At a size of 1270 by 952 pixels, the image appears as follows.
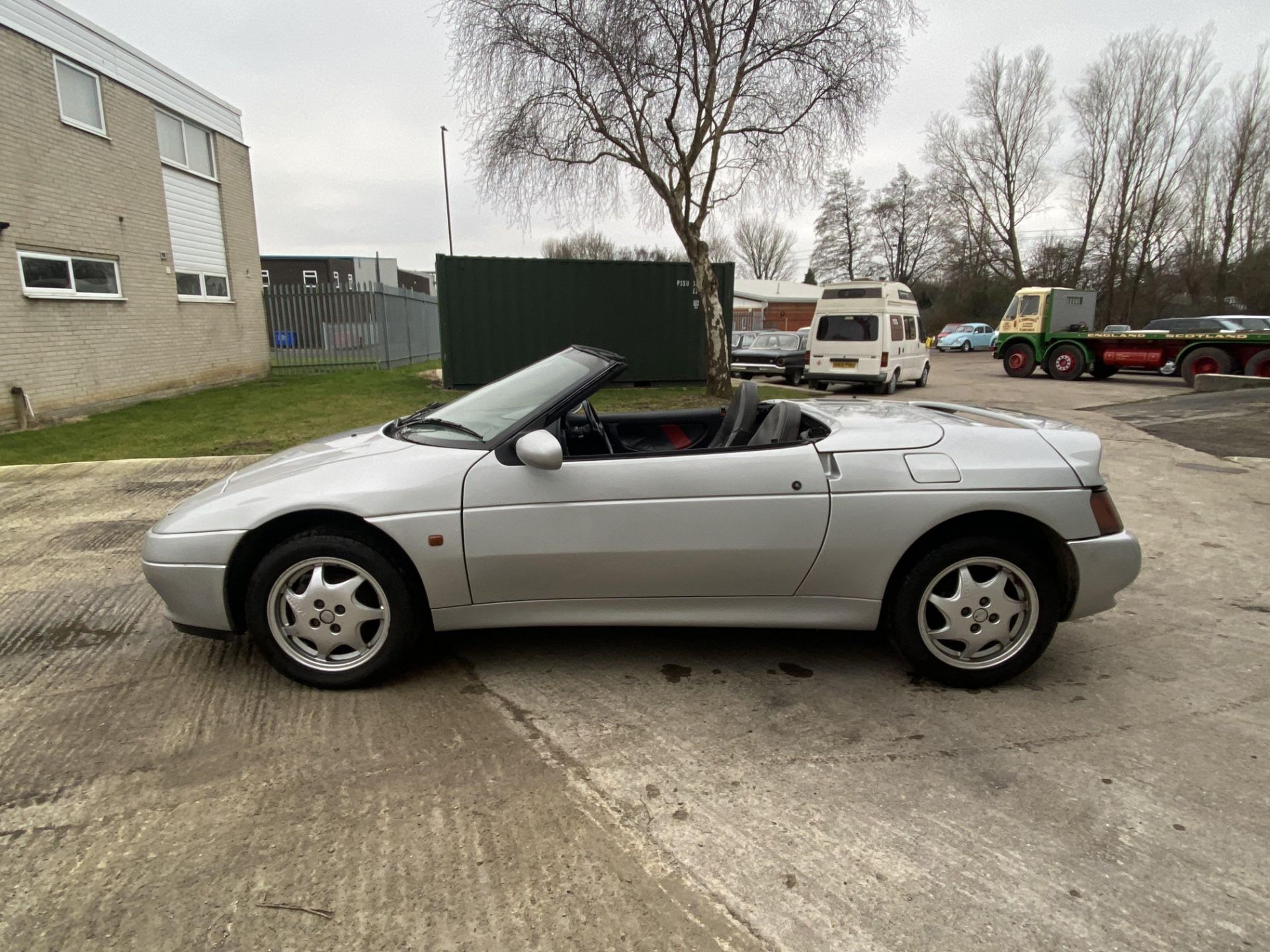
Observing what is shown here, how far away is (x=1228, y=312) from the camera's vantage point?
3878 centimetres

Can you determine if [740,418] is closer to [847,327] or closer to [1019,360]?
[847,327]

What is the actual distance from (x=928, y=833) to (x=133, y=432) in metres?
10.8

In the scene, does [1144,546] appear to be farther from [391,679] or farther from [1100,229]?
[1100,229]

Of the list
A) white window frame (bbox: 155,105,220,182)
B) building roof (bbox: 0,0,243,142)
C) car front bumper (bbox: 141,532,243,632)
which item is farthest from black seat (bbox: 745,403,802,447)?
white window frame (bbox: 155,105,220,182)

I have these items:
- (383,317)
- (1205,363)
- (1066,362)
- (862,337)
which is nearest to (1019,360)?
(1066,362)

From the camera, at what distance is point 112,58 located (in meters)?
12.1

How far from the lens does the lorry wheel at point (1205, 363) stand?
1789 cm

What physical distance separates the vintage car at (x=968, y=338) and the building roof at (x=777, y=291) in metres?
14.8

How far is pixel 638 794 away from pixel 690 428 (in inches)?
90.4

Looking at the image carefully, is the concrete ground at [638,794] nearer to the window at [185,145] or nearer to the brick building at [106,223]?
the brick building at [106,223]

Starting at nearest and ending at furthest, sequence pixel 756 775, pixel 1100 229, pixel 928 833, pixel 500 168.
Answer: pixel 928 833, pixel 756 775, pixel 500 168, pixel 1100 229

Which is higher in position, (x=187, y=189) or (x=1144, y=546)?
(x=187, y=189)

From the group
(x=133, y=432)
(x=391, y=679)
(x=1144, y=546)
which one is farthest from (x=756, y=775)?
(x=133, y=432)

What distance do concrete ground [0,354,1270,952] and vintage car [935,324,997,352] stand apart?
4143cm
